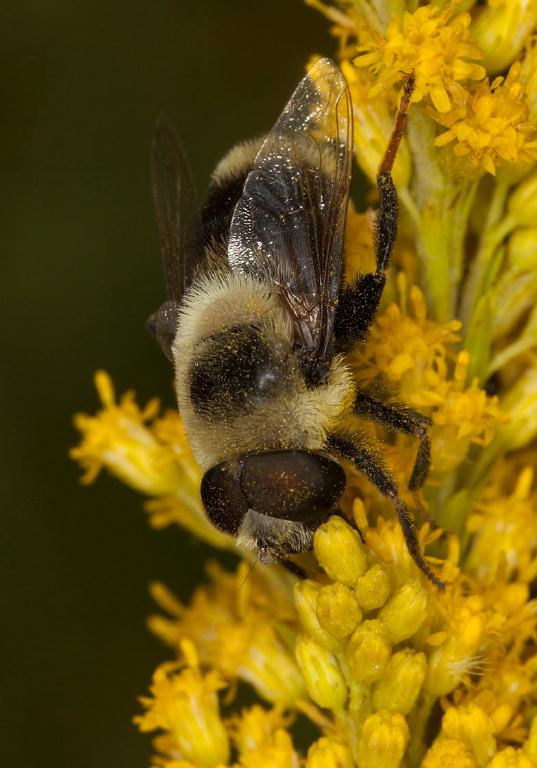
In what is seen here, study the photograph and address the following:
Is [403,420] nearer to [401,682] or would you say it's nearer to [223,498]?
[223,498]

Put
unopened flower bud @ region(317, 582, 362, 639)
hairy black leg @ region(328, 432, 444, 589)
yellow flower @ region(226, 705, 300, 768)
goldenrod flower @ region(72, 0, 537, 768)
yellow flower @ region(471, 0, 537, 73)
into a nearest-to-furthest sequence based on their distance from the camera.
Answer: unopened flower bud @ region(317, 582, 362, 639)
goldenrod flower @ region(72, 0, 537, 768)
hairy black leg @ region(328, 432, 444, 589)
yellow flower @ region(471, 0, 537, 73)
yellow flower @ region(226, 705, 300, 768)

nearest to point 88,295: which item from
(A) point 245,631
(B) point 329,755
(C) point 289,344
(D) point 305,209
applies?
(A) point 245,631

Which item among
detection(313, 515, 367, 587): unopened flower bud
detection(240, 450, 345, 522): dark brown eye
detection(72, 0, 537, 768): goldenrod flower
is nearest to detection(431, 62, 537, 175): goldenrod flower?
detection(72, 0, 537, 768): goldenrod flower

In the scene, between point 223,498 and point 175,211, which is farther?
point 175,211

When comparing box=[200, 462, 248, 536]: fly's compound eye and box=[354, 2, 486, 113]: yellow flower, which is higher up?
box=[354, 2, 486, 113]: yellow flower

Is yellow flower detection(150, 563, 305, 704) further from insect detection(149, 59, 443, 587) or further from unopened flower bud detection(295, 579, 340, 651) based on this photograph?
insect detection(149, 59, 443, 587)

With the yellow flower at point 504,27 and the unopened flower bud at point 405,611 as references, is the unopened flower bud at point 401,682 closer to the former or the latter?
the unopened flower bud at point 405,611

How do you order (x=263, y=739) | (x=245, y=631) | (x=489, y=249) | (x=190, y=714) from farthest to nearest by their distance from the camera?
(x=245, y=631) → (x=190, y=714) → (x=263, y=739) → (x=489, y=249)
